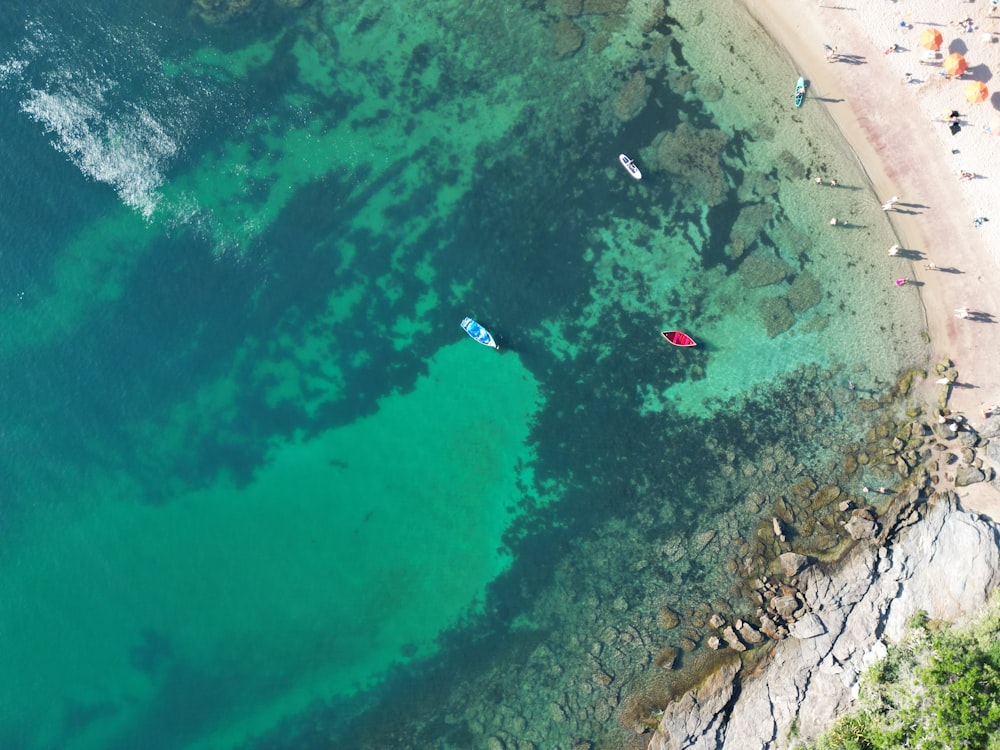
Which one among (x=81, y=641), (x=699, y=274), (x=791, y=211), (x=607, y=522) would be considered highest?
(x=791, y=211)

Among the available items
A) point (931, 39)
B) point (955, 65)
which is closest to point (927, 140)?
point (955, 65)

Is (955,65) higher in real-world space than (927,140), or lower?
higher

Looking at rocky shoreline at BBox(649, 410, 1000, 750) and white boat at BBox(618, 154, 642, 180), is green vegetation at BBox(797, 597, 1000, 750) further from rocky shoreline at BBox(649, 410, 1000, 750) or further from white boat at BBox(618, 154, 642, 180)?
white boat at BBox(618, 154, 642, 180)

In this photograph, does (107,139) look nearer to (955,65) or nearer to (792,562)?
(792,562)

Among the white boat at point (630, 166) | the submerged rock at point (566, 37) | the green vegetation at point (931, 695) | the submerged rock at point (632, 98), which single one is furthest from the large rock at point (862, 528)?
the submerged rock at point (566, 37)

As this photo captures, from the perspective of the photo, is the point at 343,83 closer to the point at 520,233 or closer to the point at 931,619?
the point at 520,233

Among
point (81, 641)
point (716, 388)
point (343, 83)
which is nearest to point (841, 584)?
point (716, 388)
